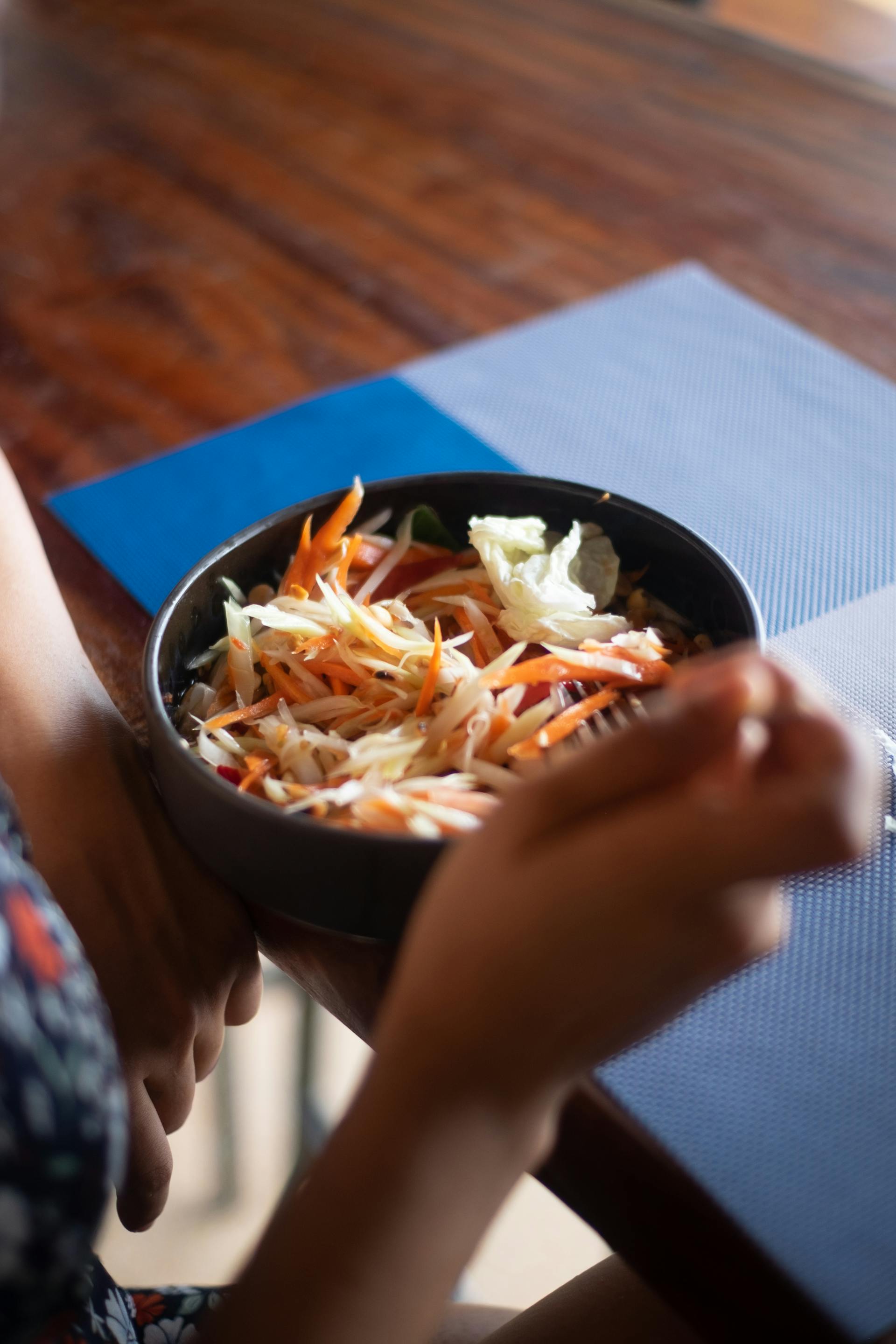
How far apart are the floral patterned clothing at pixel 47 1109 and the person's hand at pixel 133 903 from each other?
2.7 inches

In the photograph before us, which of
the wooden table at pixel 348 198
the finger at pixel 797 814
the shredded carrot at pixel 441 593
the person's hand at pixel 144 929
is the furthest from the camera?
the wooden table at pixel 348 198

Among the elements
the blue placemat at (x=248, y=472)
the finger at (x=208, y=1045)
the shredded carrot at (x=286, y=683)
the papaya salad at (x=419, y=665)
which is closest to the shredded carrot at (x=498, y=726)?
the papaya salad at (x=419, y=665)

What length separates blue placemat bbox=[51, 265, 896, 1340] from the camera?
53 centimetres

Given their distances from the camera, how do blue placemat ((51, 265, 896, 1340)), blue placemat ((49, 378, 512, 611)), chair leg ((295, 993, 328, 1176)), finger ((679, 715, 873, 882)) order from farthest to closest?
chair leg ((295, 993, 328, 1176)), blue placemat ((49, 378, 512, 611)), blue placemat ((51, 265, 896, 1340)), finger ((679, 715, 873, 882))

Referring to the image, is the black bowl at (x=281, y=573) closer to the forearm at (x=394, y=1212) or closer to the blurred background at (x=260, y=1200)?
the forearm at (x=394, y=1212)

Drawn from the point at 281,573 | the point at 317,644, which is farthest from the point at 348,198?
the point at 317,644

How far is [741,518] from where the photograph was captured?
0.94 metres

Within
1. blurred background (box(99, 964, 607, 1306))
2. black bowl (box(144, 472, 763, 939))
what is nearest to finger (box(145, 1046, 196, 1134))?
black bowl (box(144, 472, 763, 939))

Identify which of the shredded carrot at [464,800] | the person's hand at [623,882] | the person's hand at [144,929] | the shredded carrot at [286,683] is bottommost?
the person's hand at [144,929]

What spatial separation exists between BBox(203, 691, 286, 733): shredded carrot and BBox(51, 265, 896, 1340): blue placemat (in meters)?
0.26

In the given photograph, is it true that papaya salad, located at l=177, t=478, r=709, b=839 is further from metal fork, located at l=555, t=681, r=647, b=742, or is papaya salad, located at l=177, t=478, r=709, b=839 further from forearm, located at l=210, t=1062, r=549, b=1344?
forearm, located at l=210, t=1062, r=549, b=1344

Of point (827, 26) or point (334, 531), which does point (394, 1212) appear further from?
point (827, 26)

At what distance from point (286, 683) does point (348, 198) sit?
1.06 metres

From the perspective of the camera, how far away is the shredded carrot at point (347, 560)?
714 mm
